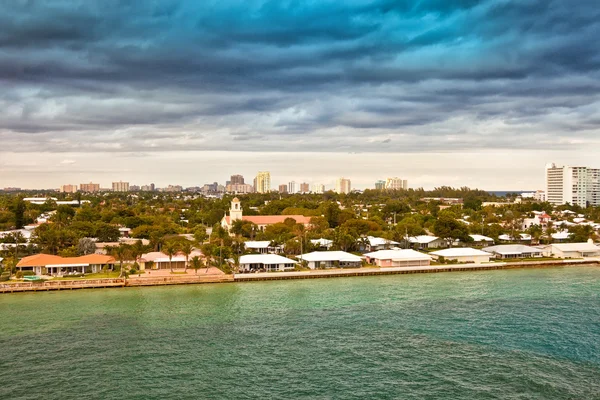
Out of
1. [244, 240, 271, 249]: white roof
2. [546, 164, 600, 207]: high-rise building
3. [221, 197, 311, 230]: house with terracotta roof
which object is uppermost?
[546, 164, 600, 207]: high-rise building

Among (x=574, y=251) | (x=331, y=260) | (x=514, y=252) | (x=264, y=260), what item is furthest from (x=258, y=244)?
(x=574, y=251)

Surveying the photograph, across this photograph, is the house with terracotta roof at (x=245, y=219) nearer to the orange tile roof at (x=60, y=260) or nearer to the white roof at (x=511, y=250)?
the white roof at (x=511, y=250)

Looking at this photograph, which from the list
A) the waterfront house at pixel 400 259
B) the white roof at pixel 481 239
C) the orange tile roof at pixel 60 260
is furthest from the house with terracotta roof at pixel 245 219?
the orange tile roof at pixel 60 260

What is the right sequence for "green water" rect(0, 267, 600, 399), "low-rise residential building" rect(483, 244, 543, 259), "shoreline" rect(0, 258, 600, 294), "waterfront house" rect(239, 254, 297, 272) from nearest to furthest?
1. "green water" rect(0, 267, 600, 399)
2. "shoreline" rect(0, 258, 600, 294)
3. "waterfront house" rect(239, 254, 297, 272)
4. "low-rise residential building" rect(483, 244, 543, 259)

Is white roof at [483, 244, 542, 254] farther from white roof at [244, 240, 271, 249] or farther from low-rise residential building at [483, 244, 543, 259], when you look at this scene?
white roof at [244, 240, 271, 249]

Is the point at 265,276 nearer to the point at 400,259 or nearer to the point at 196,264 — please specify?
the point at 196,264

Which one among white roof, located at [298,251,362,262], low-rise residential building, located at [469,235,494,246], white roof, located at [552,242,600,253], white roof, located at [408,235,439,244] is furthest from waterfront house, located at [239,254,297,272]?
white roof, located at [552,242,600,253]
